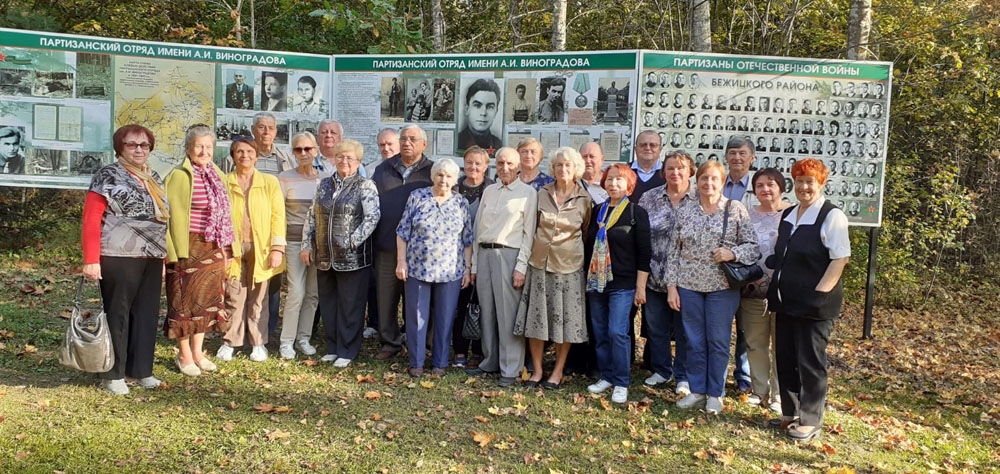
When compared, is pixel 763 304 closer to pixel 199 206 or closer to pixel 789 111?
pixel 789 111

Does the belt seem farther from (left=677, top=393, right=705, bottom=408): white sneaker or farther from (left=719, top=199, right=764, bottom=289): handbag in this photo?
(left=677, top=393, right=705, bottom=408): white sneaker

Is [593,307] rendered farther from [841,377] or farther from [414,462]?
[841,377]

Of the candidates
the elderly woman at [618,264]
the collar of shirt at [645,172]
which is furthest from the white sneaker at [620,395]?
the collar of shirt at [645,172]

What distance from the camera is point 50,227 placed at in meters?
11.1

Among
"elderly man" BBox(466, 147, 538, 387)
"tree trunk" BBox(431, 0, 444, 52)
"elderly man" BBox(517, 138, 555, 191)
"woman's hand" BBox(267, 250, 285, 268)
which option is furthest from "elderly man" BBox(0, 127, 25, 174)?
"tree trunk" BBox(431, 0, 444, 52)

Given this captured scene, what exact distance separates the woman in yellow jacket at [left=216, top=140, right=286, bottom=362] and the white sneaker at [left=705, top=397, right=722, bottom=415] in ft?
11.9

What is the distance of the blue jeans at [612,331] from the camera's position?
551 cm

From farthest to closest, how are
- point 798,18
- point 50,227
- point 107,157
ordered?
1. point 798,18
2. point 50,227
3. point 107,157

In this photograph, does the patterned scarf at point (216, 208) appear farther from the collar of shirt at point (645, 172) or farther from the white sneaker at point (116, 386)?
the collar of shirt at point (645, 172)

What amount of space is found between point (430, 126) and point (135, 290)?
3680 mm

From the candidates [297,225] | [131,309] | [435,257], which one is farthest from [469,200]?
[131,309]

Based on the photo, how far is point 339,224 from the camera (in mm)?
6023

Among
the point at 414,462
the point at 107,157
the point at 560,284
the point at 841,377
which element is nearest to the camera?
the point at 414,462

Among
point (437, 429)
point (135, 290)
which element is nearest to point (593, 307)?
point (437, 429)
